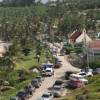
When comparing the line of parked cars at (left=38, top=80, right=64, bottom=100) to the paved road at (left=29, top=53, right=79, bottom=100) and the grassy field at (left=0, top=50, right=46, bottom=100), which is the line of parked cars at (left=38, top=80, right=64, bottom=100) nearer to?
the paved road at (left=29, top=53, right=79, bottom=100)

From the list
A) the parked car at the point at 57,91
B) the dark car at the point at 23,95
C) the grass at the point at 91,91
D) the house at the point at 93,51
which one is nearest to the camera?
the grass at the point at 91,91

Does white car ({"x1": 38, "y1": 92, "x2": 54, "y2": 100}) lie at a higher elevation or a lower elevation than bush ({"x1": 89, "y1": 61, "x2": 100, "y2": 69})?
lower

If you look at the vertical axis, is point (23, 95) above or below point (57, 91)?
below

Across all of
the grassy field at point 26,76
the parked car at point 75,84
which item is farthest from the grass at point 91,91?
the grassy field at point 26,76

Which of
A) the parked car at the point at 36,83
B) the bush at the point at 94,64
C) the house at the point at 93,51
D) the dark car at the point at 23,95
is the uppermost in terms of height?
the house at the point at 93,51

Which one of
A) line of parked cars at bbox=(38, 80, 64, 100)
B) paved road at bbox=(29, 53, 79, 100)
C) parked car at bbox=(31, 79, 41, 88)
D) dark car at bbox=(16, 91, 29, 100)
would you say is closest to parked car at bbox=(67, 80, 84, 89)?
line of parked cars at bbox=(38, 80, 64, 100)

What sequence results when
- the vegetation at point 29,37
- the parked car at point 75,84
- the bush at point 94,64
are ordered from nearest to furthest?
the parked car at point 75,84
the vegetation at point 29,37
the bush at point 94,64

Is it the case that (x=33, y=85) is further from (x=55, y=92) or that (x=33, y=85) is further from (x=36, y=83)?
(x=55, y=92)

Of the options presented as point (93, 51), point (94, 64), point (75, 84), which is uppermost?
point (93, 51)

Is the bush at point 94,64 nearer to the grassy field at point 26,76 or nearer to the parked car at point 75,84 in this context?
the grassy field at point 26,76

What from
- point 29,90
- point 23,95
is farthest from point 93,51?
point 23,95

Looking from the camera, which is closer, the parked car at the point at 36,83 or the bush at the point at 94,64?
the parked car at the point at 36,83

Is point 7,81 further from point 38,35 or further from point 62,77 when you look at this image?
point 38,35

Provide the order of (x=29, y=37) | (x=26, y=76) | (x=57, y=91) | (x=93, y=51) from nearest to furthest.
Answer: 1. (x=57, y=91)
2. (x=26, y=76)
3. (x=93, y=51)
4. (x=29, y=37)
